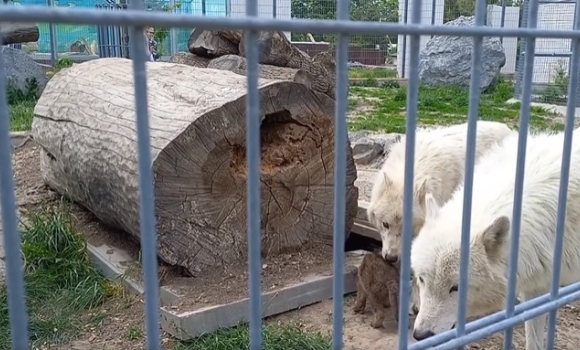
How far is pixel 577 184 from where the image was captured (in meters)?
3.23

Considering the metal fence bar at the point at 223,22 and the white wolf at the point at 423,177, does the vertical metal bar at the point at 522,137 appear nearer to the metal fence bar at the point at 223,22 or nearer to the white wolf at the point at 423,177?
the metal fence bar at the point at 223,22

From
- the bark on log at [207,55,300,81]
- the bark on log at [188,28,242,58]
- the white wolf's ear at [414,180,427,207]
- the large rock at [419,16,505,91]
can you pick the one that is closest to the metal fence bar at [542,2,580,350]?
the white wolf's ear at [414,180,427,207]

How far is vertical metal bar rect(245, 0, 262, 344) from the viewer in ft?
4.54

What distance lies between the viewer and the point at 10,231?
3.75 feet

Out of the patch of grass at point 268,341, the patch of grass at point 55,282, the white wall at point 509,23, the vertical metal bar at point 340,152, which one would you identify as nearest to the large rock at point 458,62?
the white wall at point 509,23

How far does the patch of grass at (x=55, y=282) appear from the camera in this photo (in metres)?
3.47

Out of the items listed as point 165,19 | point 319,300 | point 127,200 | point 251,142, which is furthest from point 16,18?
point 319,300

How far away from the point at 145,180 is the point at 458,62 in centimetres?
1563

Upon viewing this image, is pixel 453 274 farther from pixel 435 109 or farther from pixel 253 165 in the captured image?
pixel 435 109

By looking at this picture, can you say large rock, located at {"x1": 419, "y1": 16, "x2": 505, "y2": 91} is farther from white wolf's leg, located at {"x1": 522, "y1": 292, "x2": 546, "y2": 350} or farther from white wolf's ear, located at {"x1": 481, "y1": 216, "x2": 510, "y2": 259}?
white wolf's ear, located at {"x1": 481, "y1": 216, "x2": 510, "y2": 259}

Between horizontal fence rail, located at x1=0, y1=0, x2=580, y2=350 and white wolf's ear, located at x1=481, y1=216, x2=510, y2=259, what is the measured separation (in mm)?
495

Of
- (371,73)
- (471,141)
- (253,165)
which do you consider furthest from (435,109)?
(253,165)

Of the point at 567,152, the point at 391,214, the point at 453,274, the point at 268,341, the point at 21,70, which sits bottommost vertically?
the point at 268,341

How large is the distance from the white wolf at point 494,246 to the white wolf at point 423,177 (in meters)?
1.20
